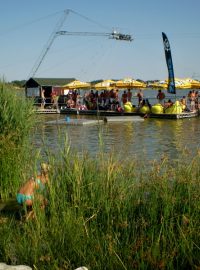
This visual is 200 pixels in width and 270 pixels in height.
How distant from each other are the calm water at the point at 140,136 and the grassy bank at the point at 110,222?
438 inches

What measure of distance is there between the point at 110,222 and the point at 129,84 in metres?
38.0

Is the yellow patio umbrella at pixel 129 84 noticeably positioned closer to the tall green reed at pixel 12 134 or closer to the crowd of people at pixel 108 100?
the crowd of people at pixel 108 100

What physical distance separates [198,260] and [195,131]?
2260cm

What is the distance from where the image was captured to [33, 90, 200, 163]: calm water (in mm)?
18797

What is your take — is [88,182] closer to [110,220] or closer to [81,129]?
[110,220]

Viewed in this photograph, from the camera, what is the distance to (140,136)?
24.4m

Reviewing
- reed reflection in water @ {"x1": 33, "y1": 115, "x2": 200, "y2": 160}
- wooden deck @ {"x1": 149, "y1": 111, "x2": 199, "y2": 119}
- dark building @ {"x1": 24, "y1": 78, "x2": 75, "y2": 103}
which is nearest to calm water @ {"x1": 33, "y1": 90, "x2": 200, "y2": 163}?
reed reflection in water @ {"x1": 33, "y1": 115, "x2": 200, "y2": 160}

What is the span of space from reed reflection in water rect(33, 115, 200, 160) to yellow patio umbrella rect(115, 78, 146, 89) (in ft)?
30.0

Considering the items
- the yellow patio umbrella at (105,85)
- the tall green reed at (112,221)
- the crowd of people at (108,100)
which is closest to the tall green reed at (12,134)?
the tall green reed at (112,221)

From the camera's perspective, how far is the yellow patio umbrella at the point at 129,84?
42875 mm

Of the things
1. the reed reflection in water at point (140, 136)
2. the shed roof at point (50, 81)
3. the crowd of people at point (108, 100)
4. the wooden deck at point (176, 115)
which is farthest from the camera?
the shed roof at point (50, 81)

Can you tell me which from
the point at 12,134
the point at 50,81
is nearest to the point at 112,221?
the point at 12,134

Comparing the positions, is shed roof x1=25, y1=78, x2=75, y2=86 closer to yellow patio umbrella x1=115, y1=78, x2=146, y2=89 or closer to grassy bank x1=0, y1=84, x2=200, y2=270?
yellow patio umbrella x1=115, y1=78, x2=146, y2=89

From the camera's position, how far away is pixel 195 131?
2675 centimetres
